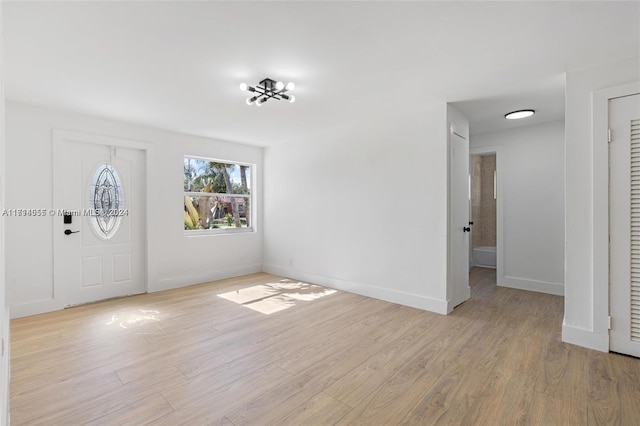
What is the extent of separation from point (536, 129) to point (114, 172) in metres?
6.28

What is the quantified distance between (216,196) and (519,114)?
4877 mm


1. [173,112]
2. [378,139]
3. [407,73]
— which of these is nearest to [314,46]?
[407,73]

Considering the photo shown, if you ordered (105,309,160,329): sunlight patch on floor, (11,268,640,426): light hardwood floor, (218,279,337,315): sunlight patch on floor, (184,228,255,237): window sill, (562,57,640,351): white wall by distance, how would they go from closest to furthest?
(11,268,640,426): light hardwood floor < (562,57,640,351): white wall < (105,309,160,329): sunlight patch on floor < (218,279,337,315): sunlight patch on floor < (184,228,255,237): window sill

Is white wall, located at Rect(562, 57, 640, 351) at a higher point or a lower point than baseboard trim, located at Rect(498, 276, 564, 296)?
higher

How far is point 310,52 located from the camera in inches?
94.0

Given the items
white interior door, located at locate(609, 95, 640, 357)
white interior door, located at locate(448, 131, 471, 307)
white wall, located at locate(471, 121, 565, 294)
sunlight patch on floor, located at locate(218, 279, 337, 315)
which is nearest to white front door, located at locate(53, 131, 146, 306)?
sunlight patch on floor, located at locate(218, 279, 337, 315)

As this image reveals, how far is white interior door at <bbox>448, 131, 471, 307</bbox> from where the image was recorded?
12.0 ft

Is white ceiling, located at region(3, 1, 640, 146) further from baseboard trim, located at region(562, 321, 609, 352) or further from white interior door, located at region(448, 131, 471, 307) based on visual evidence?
baseboard trim, located at region(562, 321, 609, 352)

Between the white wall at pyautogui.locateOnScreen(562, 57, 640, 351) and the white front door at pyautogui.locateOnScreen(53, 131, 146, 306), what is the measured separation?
5.34 meters

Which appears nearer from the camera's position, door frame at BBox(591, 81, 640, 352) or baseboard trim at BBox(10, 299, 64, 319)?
door frame at BBox(591, 81, 640, 352)

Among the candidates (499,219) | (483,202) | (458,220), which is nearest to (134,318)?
(458,220)

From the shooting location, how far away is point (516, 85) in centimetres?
304

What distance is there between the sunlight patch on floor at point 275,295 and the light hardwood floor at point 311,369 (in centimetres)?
17

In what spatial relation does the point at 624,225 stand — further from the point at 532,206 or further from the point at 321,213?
the point at 321,213
